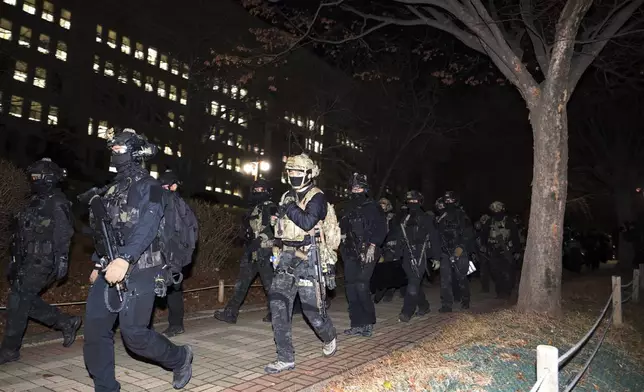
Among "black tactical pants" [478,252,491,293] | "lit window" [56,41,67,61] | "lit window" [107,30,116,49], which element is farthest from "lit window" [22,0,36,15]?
"black tactical pants" [478,252,491,293]

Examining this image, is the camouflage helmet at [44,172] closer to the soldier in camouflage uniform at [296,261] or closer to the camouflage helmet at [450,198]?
the soldier in camouflage uniform at [296,261]

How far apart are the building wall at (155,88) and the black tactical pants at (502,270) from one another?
29.1ft

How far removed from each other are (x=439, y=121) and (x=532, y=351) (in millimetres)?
18891

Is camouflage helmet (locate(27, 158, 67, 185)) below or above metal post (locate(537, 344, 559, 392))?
above

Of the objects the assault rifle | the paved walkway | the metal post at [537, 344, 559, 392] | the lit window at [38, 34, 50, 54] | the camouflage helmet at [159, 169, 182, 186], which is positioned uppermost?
the lit window at [38, 34, 50, 54]

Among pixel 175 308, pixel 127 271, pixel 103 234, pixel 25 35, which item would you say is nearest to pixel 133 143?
pixel 103 234

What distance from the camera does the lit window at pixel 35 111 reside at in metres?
33.9

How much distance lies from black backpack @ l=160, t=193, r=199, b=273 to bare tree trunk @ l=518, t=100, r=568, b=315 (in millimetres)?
6084

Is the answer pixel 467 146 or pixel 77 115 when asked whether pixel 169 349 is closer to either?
pixel 467 146

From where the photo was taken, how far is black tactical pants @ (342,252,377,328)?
22.5 ft

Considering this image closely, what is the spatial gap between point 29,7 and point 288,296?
38136mm

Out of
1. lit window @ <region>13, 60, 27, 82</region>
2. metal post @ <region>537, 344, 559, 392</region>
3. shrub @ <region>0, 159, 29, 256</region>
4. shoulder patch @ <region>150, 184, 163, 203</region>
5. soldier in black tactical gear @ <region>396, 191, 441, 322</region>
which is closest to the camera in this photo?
metal post @ <region>537, 344, 559, 392</region>

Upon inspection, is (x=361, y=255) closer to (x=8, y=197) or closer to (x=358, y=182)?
(x=358, y=182)

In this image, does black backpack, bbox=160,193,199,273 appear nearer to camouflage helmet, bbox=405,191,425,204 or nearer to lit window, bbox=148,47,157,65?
camouflage helmet, bbox=405,191,425,204
